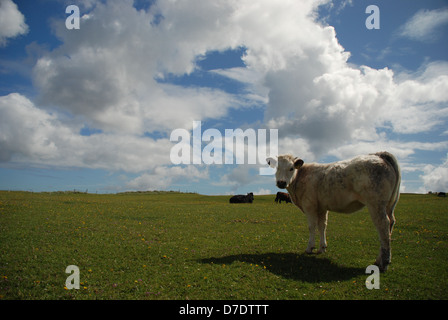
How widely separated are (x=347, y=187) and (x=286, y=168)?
2302 mm

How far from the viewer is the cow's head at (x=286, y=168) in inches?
409

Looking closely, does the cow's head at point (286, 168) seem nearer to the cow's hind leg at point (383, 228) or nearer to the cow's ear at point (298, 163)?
the cow's ear at point (298, 163)

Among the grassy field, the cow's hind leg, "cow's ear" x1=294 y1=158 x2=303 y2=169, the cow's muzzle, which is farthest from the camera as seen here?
"cow's ear" x1=294 y1=158 x2=303 y2=169

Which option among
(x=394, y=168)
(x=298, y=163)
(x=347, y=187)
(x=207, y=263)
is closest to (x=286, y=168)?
(x=298, y=163)

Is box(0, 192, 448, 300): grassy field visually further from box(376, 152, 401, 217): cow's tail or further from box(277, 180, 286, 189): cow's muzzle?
box(277, 180, 286, 189): cow's muzzle

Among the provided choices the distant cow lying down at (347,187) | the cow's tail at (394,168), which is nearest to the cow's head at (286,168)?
the distant cow lying down at (347,187)

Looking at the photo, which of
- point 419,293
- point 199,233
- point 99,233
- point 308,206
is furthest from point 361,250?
point 99,233

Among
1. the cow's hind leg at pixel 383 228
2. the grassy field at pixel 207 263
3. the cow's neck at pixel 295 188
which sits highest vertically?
the cow's neck at pixel 295 188

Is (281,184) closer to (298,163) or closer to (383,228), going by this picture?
(298,163)

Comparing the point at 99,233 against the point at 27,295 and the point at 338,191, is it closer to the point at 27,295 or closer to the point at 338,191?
the point at 27,295

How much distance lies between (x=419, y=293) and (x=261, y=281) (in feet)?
14.0

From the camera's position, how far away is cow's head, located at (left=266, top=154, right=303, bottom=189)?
10380 mm

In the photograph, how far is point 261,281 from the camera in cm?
795

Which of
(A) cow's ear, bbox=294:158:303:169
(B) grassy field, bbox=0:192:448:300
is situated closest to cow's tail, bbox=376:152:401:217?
(B) grassy field, bbox=0:192:448:300
